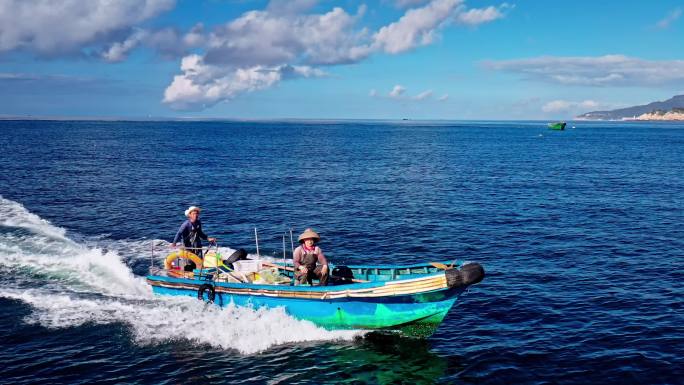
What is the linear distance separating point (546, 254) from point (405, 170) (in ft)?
128

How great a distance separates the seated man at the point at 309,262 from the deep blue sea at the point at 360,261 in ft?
4.69

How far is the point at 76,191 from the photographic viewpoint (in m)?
45.2

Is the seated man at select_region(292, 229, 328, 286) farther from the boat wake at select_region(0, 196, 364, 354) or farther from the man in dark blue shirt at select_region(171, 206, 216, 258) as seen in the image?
the man in dark blue shirt at select_region(171, 206, 216, 258)

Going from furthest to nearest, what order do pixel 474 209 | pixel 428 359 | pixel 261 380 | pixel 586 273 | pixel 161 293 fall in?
pixel 474 209 < pixel 586 273 < pixel 161 293 < pixel 428 359 < pixel 261 380

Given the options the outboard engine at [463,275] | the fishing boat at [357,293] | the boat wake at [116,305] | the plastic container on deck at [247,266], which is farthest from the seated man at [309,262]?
the outboard engine at [463,275]

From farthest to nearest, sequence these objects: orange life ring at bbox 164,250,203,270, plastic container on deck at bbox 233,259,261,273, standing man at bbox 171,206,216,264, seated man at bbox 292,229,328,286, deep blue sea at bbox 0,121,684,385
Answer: orange life ring at bbox 164,250,203,270 → plastic container on deck at bbox 233,259,261,273 → standing man at bbox 171,206,216,264 → seated man at bbox 292,229,328,286 → deep blue sea at bbox 0,121,684,385

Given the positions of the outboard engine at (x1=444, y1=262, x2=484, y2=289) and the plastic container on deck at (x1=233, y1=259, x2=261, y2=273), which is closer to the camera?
the outboard engine at (x1=444, y1=262, x2=484, y2=289)

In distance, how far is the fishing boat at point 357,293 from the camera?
15539 millimetres

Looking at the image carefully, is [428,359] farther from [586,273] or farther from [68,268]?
[68,268]

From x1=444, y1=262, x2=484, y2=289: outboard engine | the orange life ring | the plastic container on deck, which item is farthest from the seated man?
the orange life ring

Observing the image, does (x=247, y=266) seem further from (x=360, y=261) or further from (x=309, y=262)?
(x=360, y=261)

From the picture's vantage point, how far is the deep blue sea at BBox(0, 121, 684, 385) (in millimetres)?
15016

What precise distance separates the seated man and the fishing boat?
15.8 inches

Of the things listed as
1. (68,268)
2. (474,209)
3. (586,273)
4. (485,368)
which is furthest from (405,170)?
(485,368)
